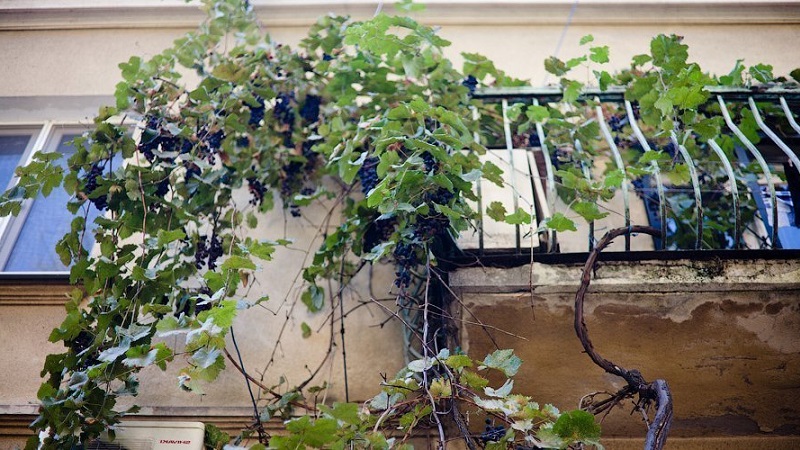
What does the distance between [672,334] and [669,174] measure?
74cm

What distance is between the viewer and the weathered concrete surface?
259 centimetres

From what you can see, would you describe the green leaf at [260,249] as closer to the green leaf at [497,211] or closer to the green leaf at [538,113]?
the green leaf at [497,211]

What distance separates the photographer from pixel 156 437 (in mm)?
2588

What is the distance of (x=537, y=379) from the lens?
2.77 metres

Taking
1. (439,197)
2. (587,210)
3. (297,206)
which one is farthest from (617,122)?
(297,206)

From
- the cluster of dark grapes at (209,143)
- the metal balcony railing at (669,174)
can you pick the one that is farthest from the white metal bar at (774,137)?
the cluster of dark grapes at (209,143)

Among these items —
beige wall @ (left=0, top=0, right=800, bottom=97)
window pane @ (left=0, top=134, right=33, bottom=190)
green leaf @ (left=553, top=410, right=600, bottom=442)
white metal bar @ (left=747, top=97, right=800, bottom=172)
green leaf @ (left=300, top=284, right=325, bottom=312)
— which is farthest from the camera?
beige wall @ (left=0, top=0, right=800, bottom=97)

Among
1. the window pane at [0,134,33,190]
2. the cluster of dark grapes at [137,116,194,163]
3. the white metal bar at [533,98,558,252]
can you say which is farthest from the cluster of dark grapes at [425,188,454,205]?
the window pane at [0,134,33,190]

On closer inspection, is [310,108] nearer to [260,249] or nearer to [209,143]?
[209,143]

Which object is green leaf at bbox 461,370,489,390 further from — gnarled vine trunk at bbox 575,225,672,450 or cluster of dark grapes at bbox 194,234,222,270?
cluster of dark grapes at bbox 194,234,222,270

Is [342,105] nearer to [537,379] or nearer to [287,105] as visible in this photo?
[287,105]

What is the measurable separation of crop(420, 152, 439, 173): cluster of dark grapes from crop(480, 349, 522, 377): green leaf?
815 millimetres

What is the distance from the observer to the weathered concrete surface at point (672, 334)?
8.51 ft

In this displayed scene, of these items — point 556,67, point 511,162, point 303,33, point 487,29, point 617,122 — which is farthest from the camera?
point 487,29
